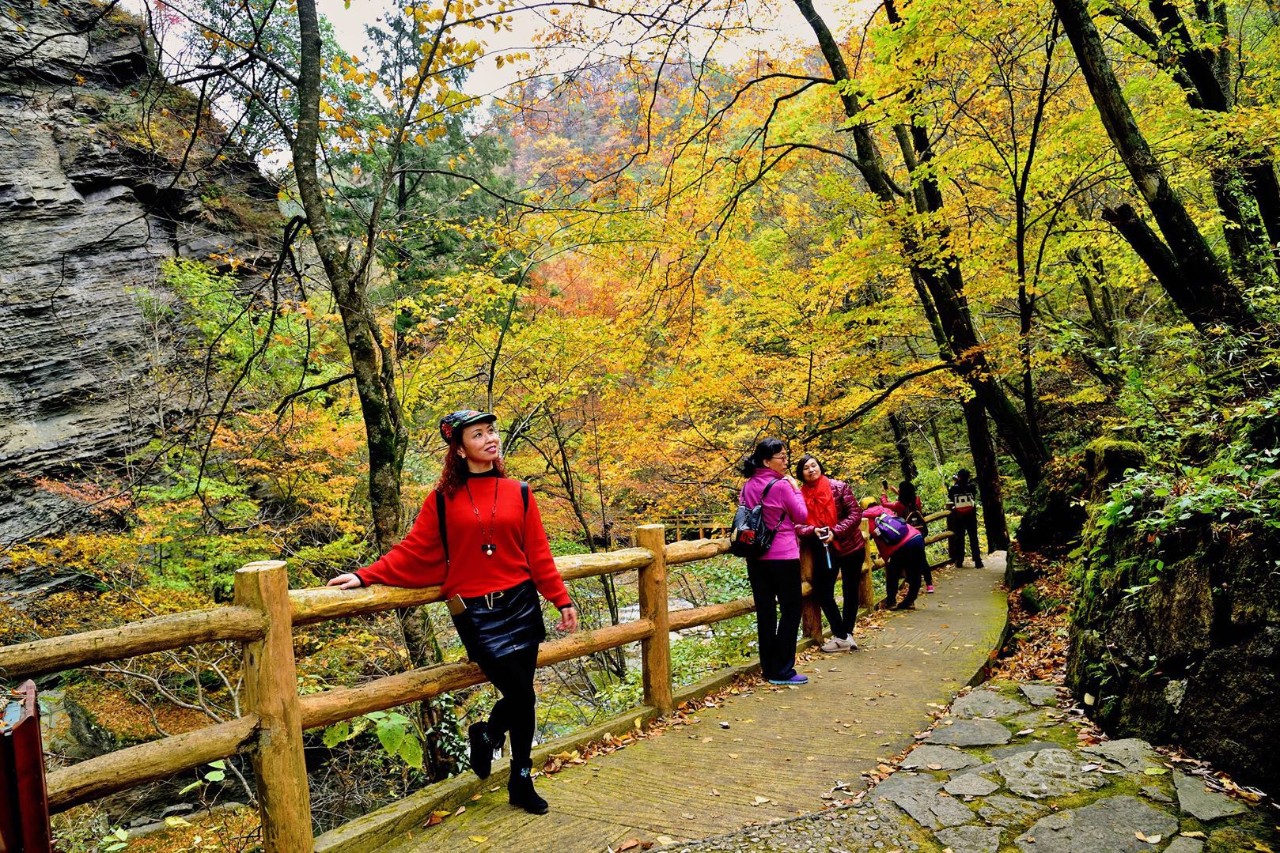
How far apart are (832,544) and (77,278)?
16.9m

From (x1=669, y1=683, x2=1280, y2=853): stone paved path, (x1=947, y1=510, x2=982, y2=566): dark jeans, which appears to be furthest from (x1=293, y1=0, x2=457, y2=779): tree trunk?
(x1=947, y1=510, x2=982, y2=566): dark jeans

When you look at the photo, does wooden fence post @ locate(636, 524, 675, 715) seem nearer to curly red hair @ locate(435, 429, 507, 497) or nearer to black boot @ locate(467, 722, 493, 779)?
black boot @ locate(467, 722, 493, 779)

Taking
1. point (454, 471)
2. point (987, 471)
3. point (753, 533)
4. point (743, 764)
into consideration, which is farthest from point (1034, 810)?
point (987, 471)

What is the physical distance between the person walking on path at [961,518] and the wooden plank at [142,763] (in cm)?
1078

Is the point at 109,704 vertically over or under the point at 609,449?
under

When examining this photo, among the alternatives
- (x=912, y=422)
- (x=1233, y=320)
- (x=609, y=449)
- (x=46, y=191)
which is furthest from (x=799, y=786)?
(x=46, y=191)

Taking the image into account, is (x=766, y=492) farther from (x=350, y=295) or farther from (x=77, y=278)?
(x=77, y=278)

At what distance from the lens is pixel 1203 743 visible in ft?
8.95

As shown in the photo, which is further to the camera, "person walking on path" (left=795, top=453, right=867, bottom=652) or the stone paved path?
"person walking on path" (left=795, top=453, right=867, bottom=652)

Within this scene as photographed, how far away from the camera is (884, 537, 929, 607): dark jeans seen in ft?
25.9

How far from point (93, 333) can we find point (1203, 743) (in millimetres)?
18224

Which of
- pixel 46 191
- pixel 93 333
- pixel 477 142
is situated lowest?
pixel 93 333

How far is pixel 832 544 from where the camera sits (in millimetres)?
6652

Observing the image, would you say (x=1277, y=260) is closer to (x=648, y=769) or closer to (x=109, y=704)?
(x=648, y=769)
